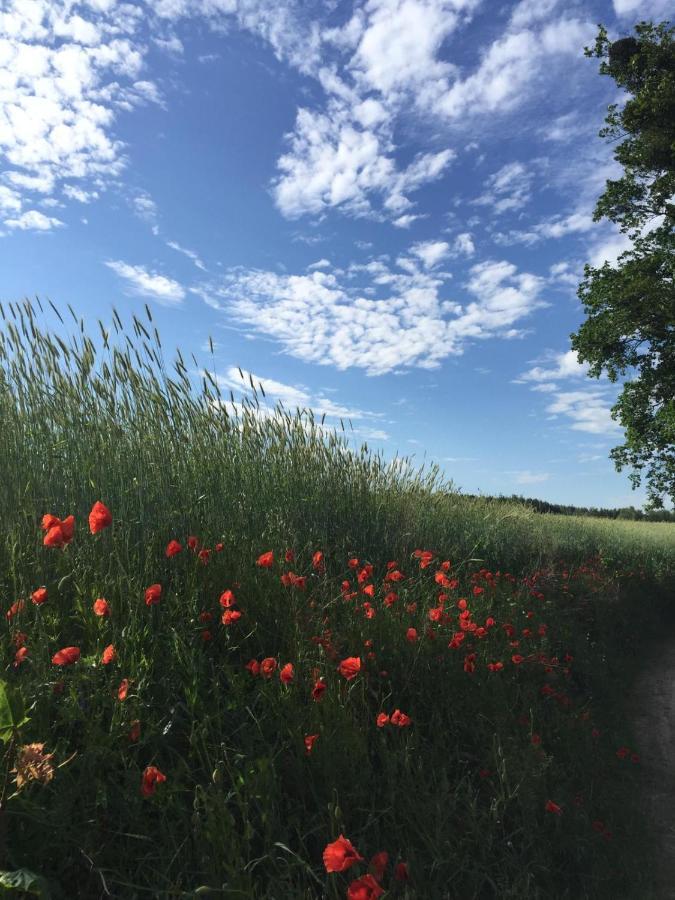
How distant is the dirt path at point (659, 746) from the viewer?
374cm

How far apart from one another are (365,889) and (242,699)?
1298 mm

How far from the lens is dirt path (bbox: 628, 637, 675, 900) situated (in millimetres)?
3736

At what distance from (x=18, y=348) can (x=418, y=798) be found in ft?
16.7

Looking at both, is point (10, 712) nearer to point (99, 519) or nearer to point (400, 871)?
point (99, 519)

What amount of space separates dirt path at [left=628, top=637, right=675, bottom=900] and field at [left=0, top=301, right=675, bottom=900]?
0.16 m

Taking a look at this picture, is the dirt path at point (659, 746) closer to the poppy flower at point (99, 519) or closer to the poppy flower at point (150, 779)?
the poppy flower at point (150, 779)

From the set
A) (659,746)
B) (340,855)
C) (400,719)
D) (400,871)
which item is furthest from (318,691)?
(659,746)

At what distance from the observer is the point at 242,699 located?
9.89 ft

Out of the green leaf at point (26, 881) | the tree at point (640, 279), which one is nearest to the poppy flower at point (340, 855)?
the green leaf at point (26, 881)

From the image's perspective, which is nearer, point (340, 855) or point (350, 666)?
point (340, 855)

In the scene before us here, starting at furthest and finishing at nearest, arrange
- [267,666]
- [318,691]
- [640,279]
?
[640,279] → [267,666] → [318,691]

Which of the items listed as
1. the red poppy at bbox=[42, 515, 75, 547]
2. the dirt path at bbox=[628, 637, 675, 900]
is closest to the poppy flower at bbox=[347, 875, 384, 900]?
the red poppy at bbox=[42, 515, 75, 547]

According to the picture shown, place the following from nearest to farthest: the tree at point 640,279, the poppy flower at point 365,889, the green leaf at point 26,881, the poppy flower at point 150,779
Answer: the green leaf at point 26,881 < the poppy flower at point 365,889 < the poppy flower at point 150,779 < the tree at point 640,279

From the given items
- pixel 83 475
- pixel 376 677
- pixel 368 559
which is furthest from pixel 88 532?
pixel 368 559
